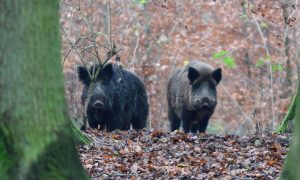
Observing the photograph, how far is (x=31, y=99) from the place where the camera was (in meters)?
6.80

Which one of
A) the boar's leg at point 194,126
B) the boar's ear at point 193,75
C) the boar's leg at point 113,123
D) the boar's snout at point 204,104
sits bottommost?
the boar's leg at point 194,126

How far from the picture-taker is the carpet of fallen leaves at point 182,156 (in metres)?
9.50

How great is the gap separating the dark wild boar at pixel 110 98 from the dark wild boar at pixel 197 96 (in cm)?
117

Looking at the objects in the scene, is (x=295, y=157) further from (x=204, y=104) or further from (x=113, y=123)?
(x=204, y=104)

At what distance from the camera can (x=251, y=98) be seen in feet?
111

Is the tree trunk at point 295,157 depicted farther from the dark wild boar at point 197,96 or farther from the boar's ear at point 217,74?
the boar's ear at point 217,74

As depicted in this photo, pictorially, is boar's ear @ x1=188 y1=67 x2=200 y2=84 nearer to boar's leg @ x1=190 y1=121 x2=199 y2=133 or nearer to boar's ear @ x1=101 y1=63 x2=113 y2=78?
boar's leg @ x1=190 y1=121 x2=199 y2=133

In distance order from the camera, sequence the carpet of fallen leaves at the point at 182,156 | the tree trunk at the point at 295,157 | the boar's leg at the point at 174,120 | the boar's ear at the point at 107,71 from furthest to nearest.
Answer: the boar's leg at the point at 174,120 → the boar's ear at the point at 107,71 → the carpet of fallen leaves at the point at 182,156 → the tree trunk at the point at 295,157

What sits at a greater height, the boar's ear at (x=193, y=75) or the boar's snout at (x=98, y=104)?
the boar's ear at (x=193, y=75)

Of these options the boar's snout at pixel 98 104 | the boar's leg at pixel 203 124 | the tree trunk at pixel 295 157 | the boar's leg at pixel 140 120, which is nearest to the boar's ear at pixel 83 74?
the boar's snout at pixel 98 104

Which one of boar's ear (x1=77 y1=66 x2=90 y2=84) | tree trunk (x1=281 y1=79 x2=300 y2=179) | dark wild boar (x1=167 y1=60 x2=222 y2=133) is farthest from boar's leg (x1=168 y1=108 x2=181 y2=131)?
tree trunk (x1=281 y1=79 x2=300 y2=179)

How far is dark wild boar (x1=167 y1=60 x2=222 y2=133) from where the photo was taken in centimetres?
1742

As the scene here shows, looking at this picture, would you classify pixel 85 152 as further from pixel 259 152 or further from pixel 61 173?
pixel 61 173

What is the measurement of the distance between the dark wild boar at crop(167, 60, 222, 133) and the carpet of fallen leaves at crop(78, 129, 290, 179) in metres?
3.65
